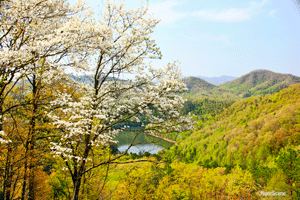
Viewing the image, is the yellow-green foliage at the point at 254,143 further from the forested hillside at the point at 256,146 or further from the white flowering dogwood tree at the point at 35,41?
the white flowering dogwood tree at the point at 35,41

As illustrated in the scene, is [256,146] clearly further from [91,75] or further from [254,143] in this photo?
[91,75]

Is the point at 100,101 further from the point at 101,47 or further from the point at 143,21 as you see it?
the point at 143,21

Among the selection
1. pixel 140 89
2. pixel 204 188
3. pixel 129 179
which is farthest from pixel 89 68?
pixel 204 188

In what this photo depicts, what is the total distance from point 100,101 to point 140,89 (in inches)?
72.9

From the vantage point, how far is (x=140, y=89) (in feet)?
25.1

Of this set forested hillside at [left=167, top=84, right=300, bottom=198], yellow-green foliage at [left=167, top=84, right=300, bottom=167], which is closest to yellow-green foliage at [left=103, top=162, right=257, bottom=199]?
forested hillside at [left=167, top=84, right=300, bottom=198]

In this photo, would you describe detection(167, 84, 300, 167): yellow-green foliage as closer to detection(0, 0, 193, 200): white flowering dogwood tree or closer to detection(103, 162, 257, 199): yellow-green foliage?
detection(103, 162, 257, 199): yellow-green foliage

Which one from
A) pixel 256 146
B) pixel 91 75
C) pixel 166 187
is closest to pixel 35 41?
pixel 91 75

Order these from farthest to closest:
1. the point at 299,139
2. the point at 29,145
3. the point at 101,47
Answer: the point at 299,139
the point at 29,145
the point at 101,47

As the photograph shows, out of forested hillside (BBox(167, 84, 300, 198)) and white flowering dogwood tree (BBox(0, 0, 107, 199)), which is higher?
white flowering dogwood tree (BBox(0, 0, 107, 199))

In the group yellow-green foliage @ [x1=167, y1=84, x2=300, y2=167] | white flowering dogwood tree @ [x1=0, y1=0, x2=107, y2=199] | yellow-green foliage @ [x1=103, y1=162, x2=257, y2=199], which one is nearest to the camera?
white flowering dogwood tree @ [x1=0, y1=0, x2=107, y2=199]

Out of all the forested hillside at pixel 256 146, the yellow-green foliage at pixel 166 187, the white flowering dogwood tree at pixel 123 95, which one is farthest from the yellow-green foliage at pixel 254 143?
the white flowering dogwood tree at pixel 123 95

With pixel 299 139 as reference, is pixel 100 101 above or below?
above

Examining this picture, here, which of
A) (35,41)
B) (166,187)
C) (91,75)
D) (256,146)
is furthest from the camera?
(256,146)
